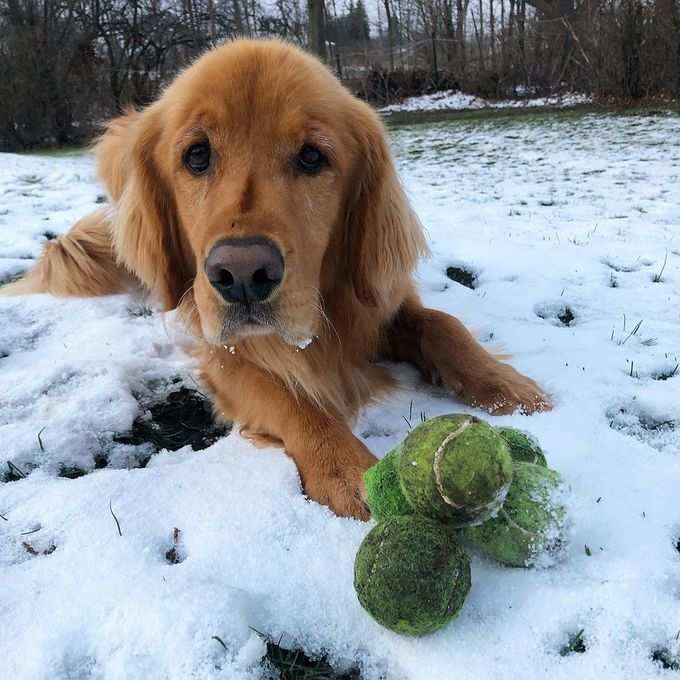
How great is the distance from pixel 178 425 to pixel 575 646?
1610 millimetres

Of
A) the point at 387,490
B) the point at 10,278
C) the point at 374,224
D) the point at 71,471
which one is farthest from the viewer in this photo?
the point at 10,278

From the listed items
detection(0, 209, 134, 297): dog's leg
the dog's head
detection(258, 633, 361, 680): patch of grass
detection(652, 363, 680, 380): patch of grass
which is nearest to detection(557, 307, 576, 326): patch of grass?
detection(652, 363, 680, 380): patch of grass

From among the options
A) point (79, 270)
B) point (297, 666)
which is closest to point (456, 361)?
point (297, 666)

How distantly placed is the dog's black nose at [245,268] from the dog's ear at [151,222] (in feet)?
2.46

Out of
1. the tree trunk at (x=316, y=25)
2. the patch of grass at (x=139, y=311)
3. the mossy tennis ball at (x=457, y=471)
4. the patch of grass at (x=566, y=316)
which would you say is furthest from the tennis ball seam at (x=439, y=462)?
the tree trunk at (x=316, y=25)

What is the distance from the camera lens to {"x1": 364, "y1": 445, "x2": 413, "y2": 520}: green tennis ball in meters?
1.55

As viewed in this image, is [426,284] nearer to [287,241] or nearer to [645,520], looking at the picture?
[287,241]

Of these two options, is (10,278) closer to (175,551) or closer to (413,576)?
(175,551)

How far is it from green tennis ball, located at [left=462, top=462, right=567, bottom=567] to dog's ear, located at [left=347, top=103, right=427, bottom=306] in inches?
44.6

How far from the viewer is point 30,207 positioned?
601 centimetres

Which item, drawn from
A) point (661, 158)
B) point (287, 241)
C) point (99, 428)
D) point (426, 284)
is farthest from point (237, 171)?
point (661, 158)

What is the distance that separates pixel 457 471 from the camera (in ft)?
4.41

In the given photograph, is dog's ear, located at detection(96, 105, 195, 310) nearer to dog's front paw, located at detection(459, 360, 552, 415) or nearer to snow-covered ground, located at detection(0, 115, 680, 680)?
snow-covered ground, located at detection(0, 115, 680, 680)

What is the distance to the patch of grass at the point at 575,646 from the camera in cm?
132
